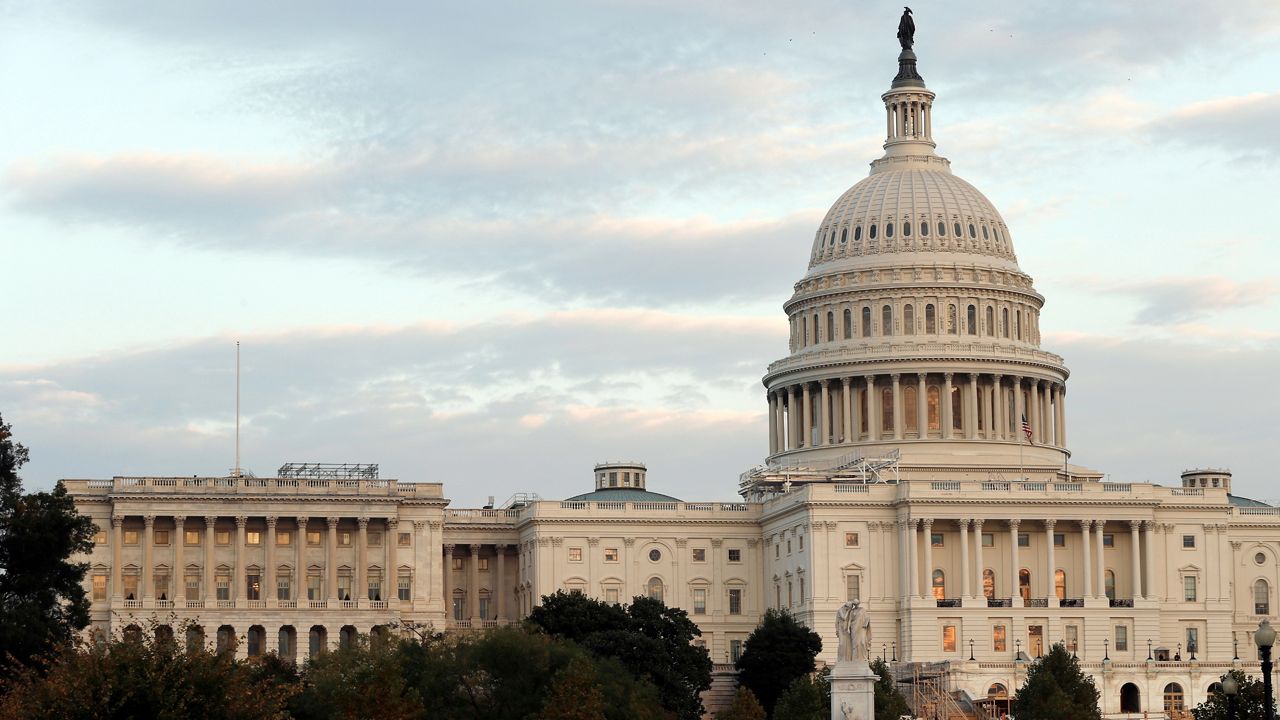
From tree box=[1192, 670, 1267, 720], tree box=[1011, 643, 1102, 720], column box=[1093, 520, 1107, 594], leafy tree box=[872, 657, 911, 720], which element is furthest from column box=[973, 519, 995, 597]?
tree box=[1192, 670, 1267, 720]

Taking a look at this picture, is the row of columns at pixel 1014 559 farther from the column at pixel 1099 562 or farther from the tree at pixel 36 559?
the tree at pixel 36 559

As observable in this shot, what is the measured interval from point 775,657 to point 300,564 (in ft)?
125

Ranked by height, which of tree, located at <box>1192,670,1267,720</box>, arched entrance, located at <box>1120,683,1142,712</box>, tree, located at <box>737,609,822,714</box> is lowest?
tree, located at <box>1192,670,1267,720</box>

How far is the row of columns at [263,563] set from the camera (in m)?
Answer: 192

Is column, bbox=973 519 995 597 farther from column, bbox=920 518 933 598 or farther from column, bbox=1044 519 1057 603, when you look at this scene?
column, bbox=1044 519 1057 603

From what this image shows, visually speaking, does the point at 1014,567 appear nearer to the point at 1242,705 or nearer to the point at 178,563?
the point at 178,563

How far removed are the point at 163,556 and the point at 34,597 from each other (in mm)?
72619

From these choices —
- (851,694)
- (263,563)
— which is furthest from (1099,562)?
(851,694)

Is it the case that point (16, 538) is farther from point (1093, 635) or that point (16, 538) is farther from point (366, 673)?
point (1093, 635)

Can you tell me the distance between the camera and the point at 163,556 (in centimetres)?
19375

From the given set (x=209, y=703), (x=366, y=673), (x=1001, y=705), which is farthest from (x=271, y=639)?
(x=209, y=703)

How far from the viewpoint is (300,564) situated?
194625mm

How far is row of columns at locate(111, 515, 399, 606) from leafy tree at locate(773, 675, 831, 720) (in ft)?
183

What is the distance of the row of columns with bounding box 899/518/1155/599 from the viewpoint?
624ft
